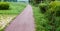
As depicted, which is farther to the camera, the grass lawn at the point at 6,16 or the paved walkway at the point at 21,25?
the grass lawn at the point at 6,16

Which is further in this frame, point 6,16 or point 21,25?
point 6,16

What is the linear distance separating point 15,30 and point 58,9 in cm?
303

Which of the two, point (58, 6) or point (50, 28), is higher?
point (58, 6)

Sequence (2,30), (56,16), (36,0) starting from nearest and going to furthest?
(2,30) → (56,16) → (36,0)

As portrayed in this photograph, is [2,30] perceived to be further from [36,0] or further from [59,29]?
[36,0]

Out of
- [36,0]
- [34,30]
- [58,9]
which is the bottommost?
[36,0]

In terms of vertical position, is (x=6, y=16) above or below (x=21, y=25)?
below

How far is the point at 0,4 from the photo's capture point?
24.5 metres

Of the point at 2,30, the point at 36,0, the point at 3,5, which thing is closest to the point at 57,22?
the point at 2,30

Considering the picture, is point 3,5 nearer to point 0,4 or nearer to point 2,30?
point 0,4

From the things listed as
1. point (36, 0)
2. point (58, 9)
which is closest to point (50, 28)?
point (58, 9)

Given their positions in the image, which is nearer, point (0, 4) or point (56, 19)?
point (56, 19)

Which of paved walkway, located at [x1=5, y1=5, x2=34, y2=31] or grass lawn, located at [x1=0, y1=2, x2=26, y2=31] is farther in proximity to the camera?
grass lawn, located at [x1=0, y1=2, x2=26, y2=31]

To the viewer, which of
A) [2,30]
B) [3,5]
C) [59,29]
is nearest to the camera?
[59,29]
